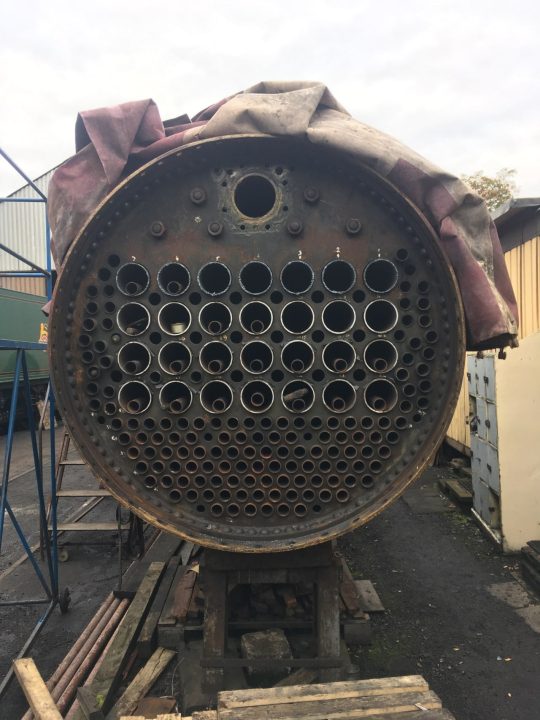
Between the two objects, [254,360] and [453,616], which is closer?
[254,360]

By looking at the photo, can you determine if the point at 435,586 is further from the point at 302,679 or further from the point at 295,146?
the point at 295,146

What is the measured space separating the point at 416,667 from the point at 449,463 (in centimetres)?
555

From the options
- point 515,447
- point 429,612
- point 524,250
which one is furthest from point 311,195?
point 524,250

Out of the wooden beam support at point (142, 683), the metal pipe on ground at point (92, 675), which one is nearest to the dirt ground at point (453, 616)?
the wooden beam support at point (142, 683)

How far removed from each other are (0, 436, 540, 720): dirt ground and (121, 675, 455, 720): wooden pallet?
1110 millimetres

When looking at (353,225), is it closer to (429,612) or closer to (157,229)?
(157,229)

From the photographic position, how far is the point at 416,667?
3299 mm

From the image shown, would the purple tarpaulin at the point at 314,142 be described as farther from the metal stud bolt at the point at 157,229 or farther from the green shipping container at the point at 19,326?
the green shipping container at the point at 19,326

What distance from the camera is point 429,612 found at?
4.03 metres

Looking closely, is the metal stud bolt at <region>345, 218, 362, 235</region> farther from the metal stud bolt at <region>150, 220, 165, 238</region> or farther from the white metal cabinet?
the white metal cabinet

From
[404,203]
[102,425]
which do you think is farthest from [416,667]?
[404,203]

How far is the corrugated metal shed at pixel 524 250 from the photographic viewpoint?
575 cm

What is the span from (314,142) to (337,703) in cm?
251

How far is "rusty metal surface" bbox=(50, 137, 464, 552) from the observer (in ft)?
7.94
